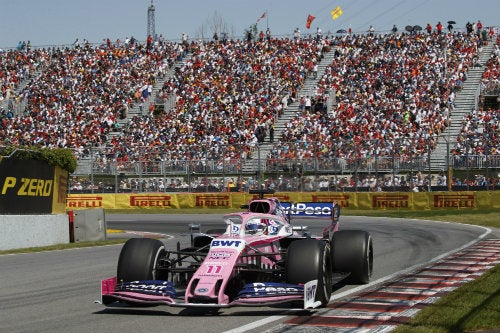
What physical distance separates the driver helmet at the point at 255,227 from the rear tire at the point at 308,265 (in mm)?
1496

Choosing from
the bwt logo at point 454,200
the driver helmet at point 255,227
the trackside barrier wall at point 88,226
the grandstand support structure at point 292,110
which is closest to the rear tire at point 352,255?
the driver helmet at point 255,227

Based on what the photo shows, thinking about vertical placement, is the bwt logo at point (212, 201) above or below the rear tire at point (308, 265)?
above

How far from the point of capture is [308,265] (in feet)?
33.0

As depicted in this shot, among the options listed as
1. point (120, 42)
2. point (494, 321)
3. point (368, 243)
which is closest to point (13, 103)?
point (120, 42)

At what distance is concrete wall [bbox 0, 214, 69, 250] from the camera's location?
20.6 meters

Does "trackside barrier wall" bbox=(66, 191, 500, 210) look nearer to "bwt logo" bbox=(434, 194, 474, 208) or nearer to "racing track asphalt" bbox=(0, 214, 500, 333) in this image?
"bwt logo" bbox=(434, 194, 474, 208)

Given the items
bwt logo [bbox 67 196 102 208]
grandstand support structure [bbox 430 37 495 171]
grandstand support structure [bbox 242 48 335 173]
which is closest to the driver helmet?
grandstand support structure [bbox 430 37 495 171]

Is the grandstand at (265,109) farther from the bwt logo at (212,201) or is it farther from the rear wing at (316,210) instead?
the rear wing at (316,210)

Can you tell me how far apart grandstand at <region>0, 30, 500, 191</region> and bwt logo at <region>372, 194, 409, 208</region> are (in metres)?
0.61

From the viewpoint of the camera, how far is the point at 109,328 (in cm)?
899

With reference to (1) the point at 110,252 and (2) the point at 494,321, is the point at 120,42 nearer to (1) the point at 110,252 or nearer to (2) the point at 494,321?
(1) the point at 110,252

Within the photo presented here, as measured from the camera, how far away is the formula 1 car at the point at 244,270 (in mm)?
9617

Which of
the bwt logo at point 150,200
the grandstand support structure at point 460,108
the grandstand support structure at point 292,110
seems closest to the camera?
the grandstand support structure at point 460,108

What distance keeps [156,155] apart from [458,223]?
50.8ft
